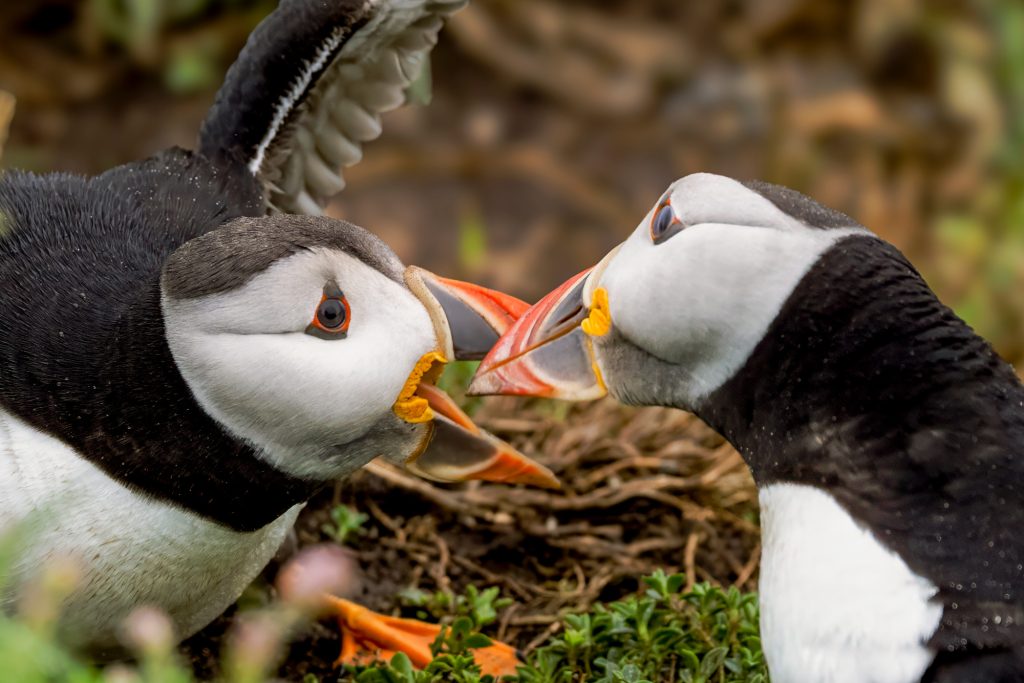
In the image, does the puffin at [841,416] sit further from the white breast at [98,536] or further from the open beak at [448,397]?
the white breast at [98,536]

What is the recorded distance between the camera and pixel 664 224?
133 inches

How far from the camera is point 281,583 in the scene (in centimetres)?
454

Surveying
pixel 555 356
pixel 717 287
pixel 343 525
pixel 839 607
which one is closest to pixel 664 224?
pixel 717 287

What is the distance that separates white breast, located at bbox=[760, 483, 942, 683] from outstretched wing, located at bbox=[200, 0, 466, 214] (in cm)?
219

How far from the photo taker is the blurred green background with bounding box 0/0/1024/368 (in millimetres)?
9547

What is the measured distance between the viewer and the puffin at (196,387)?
347 cm

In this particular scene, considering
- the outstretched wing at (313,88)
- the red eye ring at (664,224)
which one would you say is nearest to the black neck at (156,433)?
the red eye ring at (664,224)

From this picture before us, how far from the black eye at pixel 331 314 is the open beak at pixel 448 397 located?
243 millimetres

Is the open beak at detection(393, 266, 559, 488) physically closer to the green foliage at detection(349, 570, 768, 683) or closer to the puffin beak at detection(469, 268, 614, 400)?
the puffin beak at detection(469, 268, 614, 400)

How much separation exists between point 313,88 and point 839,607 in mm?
2509

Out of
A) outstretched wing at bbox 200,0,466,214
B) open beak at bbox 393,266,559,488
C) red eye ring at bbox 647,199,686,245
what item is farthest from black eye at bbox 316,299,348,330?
outstretched wing at bbox 200,0,466,214

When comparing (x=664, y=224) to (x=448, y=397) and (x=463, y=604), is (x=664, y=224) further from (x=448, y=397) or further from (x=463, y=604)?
(x=463, y=604)

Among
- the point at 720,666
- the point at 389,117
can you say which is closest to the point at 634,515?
the point at 720,666

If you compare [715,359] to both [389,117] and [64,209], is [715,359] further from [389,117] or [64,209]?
[389,117]
